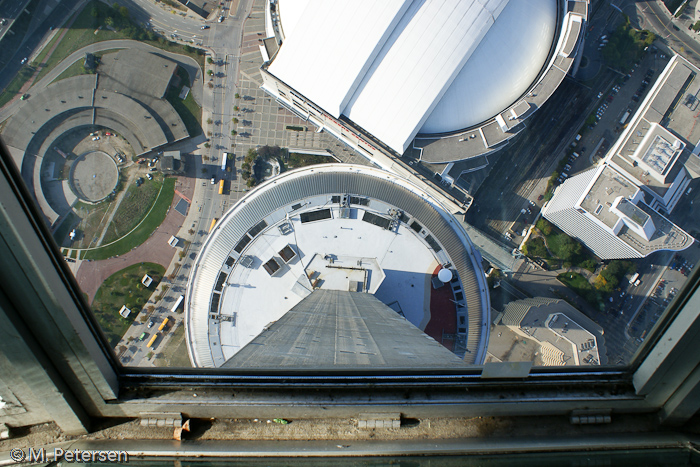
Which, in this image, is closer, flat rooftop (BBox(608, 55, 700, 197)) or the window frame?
the window frame

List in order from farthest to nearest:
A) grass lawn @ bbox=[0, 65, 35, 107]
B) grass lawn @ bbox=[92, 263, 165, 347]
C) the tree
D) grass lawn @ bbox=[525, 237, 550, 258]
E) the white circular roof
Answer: grass lawn @ bbox=[525, 237, 550, 258], the tree, grass lawn @ bbox=[0, 65, 35, 107], grass lawn @ bbox=[92, 263, 165, 347], the white circular roof

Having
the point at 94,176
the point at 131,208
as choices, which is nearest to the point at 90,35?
the point at 94,176

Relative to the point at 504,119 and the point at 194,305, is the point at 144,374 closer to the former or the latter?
the point at 194,305

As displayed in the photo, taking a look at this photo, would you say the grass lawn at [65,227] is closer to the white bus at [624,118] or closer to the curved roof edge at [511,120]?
the curved roof edge at [511,120]

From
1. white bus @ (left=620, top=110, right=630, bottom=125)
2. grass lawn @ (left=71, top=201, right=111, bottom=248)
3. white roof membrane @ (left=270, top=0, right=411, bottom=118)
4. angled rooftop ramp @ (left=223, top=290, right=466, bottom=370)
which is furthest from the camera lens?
white bus @ (left=620, top=110, right=630, bottom=125)

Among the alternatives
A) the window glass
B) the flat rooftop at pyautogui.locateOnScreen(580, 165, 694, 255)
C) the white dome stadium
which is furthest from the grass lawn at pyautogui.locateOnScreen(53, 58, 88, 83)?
the flat rooftop at pyautogui.locateOnScreen(580, 165, 694, 255)

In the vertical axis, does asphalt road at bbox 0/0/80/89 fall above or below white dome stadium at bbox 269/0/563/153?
below

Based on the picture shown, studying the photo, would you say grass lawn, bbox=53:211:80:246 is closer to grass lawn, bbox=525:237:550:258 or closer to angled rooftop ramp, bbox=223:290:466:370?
angled rooftop ramp, bbox=223:290:466:370
